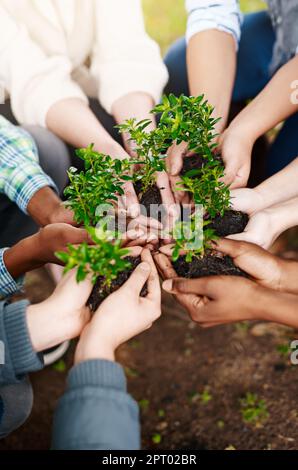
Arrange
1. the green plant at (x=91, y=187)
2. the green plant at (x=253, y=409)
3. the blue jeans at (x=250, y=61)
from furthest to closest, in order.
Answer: the blue jeans at (x=250, y=61) < the green plant at (x=253, y=409) < the green plant at (x=91, y=187)

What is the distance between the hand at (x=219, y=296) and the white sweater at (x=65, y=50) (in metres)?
1.49

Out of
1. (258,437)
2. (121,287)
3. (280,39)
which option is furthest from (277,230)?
(280,39)

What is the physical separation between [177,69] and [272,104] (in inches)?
42.0

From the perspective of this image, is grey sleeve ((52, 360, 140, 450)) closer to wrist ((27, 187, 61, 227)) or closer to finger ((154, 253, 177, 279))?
finger ((154, 253, 177, 279))

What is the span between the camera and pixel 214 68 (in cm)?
279

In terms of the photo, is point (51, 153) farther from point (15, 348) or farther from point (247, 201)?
point (15, 348)

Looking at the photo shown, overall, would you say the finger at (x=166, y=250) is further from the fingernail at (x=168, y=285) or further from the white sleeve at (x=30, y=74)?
the white sleeve at (x=30, y=74)

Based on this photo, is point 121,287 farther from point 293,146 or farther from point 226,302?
point 293,146

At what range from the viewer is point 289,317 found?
6.08 ft

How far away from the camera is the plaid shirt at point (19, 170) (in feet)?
7.73

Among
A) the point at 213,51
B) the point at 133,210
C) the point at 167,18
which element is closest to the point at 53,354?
the point at 133,210

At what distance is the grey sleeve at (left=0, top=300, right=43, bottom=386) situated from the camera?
1720 millimetres

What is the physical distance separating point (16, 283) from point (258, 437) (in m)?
1.60

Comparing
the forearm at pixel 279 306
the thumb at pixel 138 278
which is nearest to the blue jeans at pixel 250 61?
the forearm at pixel 279 306
